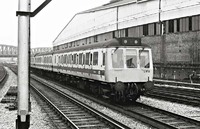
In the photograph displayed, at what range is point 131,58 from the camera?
13.8 metres

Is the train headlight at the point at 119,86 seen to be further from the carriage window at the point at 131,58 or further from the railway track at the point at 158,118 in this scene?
the carriage window at the point at 131,58

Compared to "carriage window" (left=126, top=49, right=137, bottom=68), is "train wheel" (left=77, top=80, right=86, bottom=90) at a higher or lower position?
lower

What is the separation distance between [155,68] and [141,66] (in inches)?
969

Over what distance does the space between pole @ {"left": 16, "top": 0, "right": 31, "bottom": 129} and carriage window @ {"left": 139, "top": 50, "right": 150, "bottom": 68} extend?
399 inches

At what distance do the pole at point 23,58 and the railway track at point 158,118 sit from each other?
18.0 feet

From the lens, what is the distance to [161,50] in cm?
3762

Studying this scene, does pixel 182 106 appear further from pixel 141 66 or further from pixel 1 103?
pixel 1 103

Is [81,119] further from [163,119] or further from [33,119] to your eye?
[163,119]

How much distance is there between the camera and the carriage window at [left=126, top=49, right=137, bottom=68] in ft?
44.8

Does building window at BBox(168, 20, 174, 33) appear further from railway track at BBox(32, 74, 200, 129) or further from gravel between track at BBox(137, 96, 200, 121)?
railway track at BBox(32, 74, 200, 129)

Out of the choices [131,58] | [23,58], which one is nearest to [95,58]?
[131,58]

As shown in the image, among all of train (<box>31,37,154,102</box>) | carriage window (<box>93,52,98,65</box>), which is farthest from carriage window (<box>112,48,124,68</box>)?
carriage window (<box>93,52,98,65</box>)

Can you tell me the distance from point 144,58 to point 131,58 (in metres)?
0.71

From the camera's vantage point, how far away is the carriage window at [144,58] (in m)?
13.9
